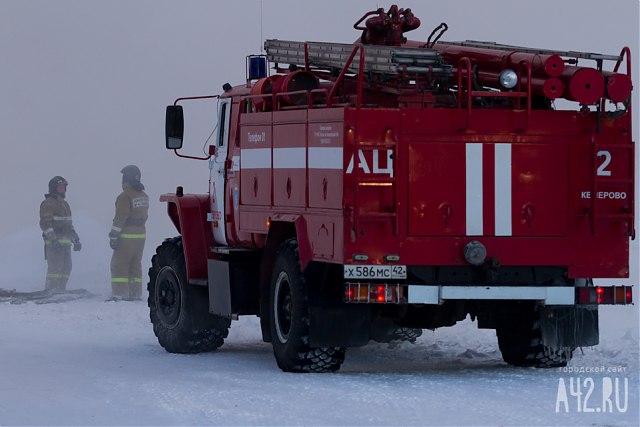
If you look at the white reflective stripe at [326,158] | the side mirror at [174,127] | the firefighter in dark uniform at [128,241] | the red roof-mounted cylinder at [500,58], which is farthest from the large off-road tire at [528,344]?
the firefighter in dark uniform at [128,241]

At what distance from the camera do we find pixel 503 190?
39.7ft

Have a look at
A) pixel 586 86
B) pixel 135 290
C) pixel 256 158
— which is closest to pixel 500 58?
pixel 586 86

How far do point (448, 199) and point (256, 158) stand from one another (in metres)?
2.16

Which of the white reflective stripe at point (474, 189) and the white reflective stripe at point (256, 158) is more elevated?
the white reflective stripe at point (256, 158)

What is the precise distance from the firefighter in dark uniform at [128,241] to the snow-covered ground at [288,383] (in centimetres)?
536

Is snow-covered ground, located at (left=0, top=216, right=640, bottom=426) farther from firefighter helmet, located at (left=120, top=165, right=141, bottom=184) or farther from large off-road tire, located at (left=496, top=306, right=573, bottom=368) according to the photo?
firefighter helmet, located at (left=120, top=165, right=141, bottom=184)

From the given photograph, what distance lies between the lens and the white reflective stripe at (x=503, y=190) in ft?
39.7

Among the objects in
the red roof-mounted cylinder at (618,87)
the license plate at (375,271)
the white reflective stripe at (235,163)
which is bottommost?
the license plate at (375,271)

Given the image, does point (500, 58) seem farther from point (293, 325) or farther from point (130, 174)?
point (130, 174)

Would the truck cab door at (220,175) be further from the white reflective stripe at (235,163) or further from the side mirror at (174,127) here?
the side mirror at (174,127)

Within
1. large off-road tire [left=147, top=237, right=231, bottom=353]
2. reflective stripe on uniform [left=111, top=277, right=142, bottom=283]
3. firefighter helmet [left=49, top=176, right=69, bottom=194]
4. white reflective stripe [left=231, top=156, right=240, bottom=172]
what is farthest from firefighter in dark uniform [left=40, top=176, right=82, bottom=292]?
white reflective stripe [left=231, top=156, right=240, bottom=172]

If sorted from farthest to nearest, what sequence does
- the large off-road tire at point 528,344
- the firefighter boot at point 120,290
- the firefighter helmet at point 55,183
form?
the firefighter helmet at point 55,183 → the firefighter boot at point 120,290 → the large off-road tire at point 528,344

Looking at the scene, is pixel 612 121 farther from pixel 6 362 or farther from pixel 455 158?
pixel 6 362

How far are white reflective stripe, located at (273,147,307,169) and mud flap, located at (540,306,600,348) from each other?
2302 mm
